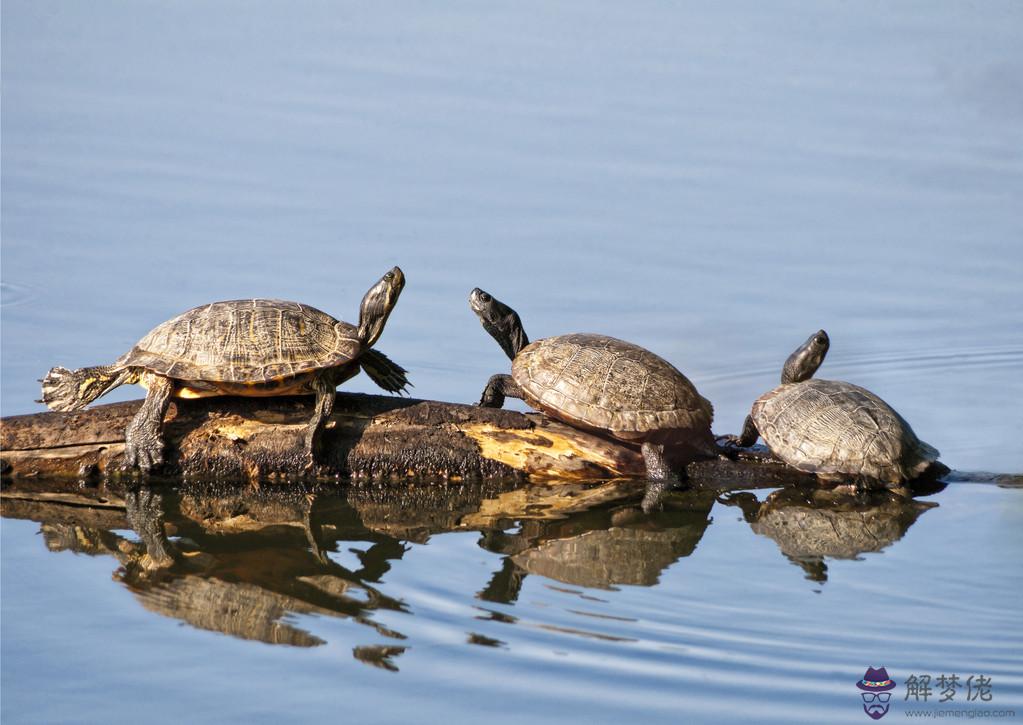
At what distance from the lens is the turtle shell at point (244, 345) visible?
7.50 m

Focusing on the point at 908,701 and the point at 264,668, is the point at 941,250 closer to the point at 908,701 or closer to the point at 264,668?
the point at 908,701

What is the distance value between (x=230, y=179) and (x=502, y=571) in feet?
24.5

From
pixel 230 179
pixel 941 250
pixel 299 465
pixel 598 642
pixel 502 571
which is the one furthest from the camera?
pixel 230 179

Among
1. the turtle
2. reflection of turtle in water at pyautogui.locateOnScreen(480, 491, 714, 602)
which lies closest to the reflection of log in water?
reflection of turtle in water at pyautogui.locateOnScreen(480, 491, 714, 602)

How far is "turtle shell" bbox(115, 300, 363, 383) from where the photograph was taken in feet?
24.6

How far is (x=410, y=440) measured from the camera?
7.86 m

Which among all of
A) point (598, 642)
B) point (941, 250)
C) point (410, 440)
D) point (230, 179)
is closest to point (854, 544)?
point (598, 642)

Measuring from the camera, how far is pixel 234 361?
7.50 meters

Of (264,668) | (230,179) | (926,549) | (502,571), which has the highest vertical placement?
(230,179)

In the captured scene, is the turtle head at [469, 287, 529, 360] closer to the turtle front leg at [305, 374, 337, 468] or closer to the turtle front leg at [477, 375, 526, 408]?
the turtle front leg at [477, 375, 526, 408]

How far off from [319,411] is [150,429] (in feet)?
3.08

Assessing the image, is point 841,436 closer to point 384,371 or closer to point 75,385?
point 384,371

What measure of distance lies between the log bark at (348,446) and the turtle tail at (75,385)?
0.46 feet

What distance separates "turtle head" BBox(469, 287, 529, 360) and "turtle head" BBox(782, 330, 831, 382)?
1695mm
